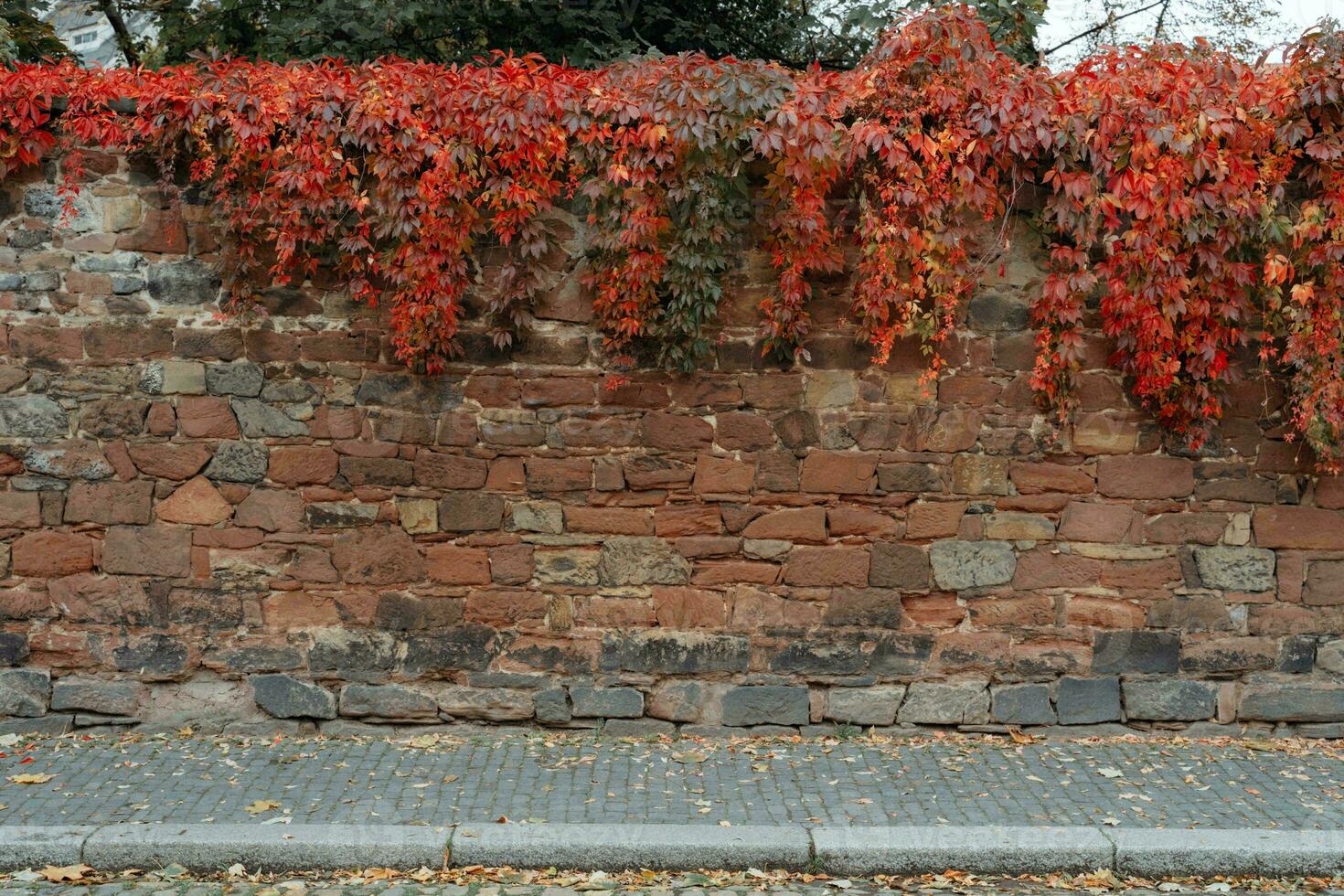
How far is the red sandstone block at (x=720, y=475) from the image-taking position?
5699 millimetres

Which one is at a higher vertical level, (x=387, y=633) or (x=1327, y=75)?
(x=1327, y=75)

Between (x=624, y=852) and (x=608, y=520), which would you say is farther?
(x=608, y=520)

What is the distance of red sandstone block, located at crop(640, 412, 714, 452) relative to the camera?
224 inches

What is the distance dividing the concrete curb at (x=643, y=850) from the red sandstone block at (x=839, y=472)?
5.94 feet

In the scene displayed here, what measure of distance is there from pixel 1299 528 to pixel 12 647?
6.40 m

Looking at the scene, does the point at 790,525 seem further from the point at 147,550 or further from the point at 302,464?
the point at 147,550

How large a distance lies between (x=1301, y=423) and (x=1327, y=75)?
5.22ft

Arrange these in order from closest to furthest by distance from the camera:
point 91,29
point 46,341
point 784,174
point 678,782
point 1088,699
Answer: point 678,782
point 784,174
point 46,341
point 1088,699
point 91,29

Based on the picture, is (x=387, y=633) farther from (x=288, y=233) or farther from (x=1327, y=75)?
(x=1327, y=75)

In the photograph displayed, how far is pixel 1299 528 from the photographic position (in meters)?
5.79

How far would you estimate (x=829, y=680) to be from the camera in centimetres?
577

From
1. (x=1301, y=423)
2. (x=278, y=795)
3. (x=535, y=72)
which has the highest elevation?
(x=535, y=72)

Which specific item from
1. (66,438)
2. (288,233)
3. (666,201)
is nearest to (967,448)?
(666,201)

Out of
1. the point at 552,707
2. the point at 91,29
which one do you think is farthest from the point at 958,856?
the point at 91,29
